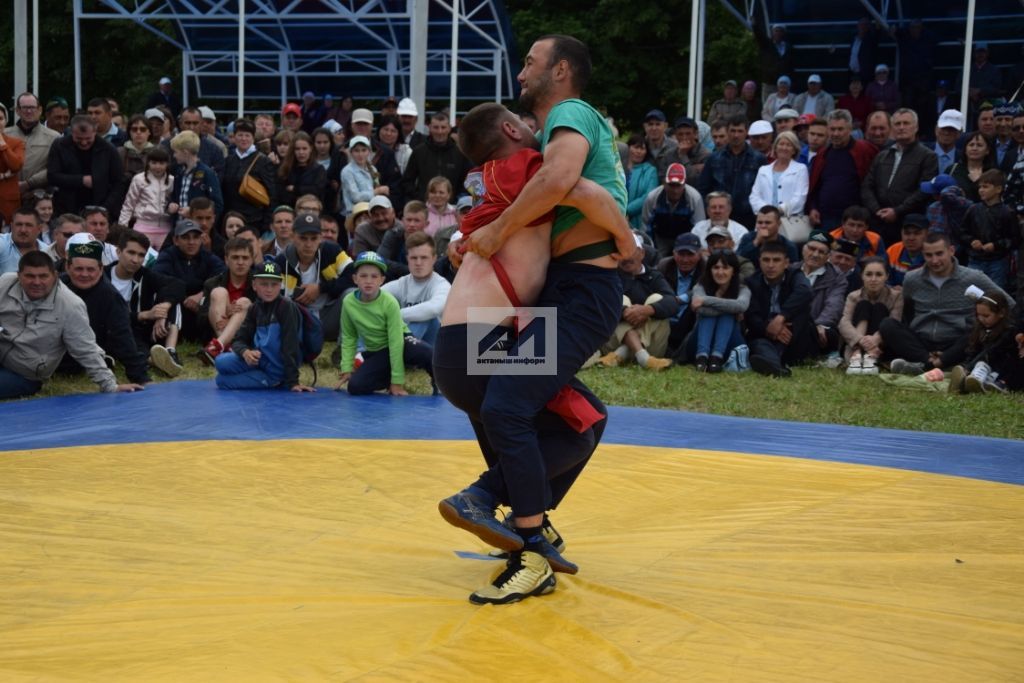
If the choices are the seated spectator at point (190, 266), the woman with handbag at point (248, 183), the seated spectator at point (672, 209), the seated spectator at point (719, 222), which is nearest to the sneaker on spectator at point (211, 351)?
the seated spectator at point (190, 266)

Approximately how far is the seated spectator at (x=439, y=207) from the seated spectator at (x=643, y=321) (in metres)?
1.73

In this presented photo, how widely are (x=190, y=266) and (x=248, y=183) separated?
1.67 m

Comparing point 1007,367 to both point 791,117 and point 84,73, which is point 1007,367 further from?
point 84,73

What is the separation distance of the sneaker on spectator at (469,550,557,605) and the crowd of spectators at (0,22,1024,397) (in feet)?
13.2

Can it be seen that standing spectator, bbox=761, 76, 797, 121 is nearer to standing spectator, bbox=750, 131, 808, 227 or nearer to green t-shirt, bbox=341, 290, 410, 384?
standing spectator, bbox=750, 131, 808, 227

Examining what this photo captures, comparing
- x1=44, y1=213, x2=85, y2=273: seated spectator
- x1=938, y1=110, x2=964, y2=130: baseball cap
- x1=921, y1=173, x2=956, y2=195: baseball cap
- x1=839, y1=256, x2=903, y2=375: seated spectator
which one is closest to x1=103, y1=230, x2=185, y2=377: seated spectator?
x1=44, y1=213, x2=85, y2=273: seated spectator

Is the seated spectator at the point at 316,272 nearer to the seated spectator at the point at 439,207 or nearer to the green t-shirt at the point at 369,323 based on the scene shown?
the seated spectator at the point at 439,207

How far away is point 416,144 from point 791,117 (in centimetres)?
336

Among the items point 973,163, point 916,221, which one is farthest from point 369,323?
point 973,163

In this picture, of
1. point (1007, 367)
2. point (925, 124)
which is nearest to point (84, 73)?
point (925, 124)

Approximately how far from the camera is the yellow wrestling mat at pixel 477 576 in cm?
283

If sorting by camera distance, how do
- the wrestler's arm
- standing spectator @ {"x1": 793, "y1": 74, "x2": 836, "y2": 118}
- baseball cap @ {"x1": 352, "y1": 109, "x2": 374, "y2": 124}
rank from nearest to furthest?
the wrestler's arm → baseball cap @ {"x1": 352, "y1": 109, "x2": 374, "y2": 124} → standing spectator @ {"x1": 793, "y1": 74, "x2": 836, "y2": 118}

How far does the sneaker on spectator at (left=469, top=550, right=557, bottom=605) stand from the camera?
325 centimetres

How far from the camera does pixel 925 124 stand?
13.0 metres
